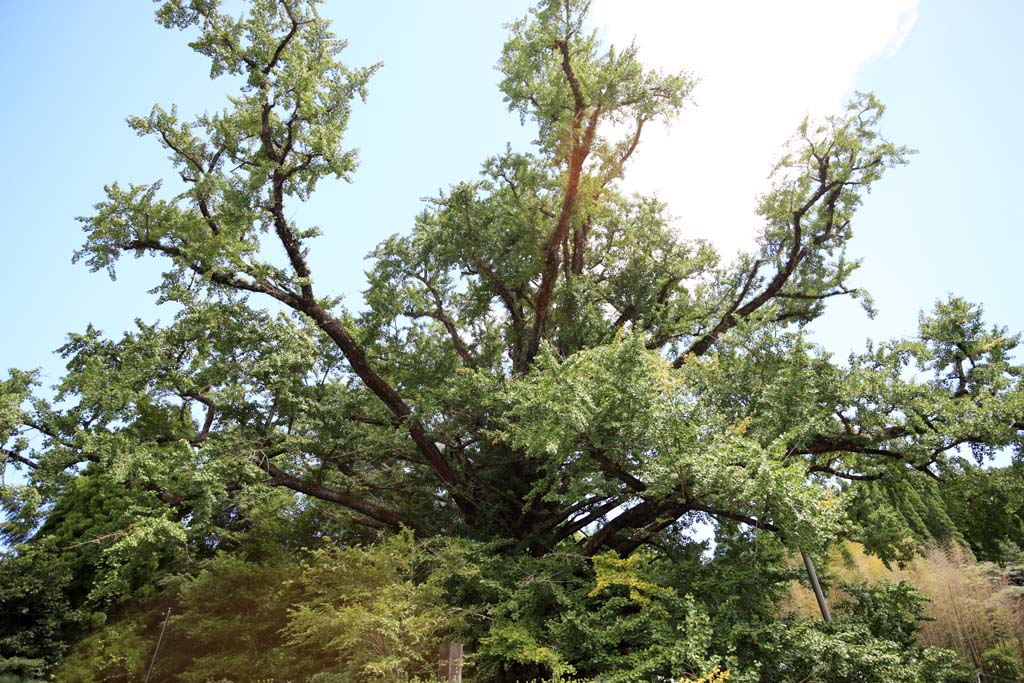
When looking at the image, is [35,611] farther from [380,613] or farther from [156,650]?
[380,613]

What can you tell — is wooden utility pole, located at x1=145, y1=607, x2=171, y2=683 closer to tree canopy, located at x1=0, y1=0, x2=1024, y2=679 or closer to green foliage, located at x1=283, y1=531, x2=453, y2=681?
tree canopy, located at x1=0, y1=0, x2=1024, y2=679

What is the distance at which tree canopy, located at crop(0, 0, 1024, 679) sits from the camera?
820 centimetres

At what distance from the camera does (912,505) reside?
22125 millimetres

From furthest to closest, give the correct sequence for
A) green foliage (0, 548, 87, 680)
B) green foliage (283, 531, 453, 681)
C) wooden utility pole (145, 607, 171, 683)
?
wooden utility pole (145, 607, 171, 683), green foliage (0, 548, 87, 680), green foliage (283, 531, 453, 681)

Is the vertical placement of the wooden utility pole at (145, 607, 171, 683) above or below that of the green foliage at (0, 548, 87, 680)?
below

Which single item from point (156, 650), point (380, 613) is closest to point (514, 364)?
point (380, 613)

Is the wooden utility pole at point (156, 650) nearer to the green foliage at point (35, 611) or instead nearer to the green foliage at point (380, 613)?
the green foliage at point (35, 611)

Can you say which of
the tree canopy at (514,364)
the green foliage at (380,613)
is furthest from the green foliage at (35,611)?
the green foliage at (380,613)

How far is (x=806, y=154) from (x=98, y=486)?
60.1 ft

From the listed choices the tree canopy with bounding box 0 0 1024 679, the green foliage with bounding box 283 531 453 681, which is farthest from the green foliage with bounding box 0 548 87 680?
the green foliage with bounding box 283 531 453 681

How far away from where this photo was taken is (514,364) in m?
12.5

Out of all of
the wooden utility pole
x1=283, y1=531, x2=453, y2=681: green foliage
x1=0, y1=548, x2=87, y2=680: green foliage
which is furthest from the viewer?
the wooden utility pole

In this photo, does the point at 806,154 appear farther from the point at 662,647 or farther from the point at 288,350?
the point at 288,350

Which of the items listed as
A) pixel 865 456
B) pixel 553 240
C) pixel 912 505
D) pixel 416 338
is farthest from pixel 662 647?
pixel 912 505
